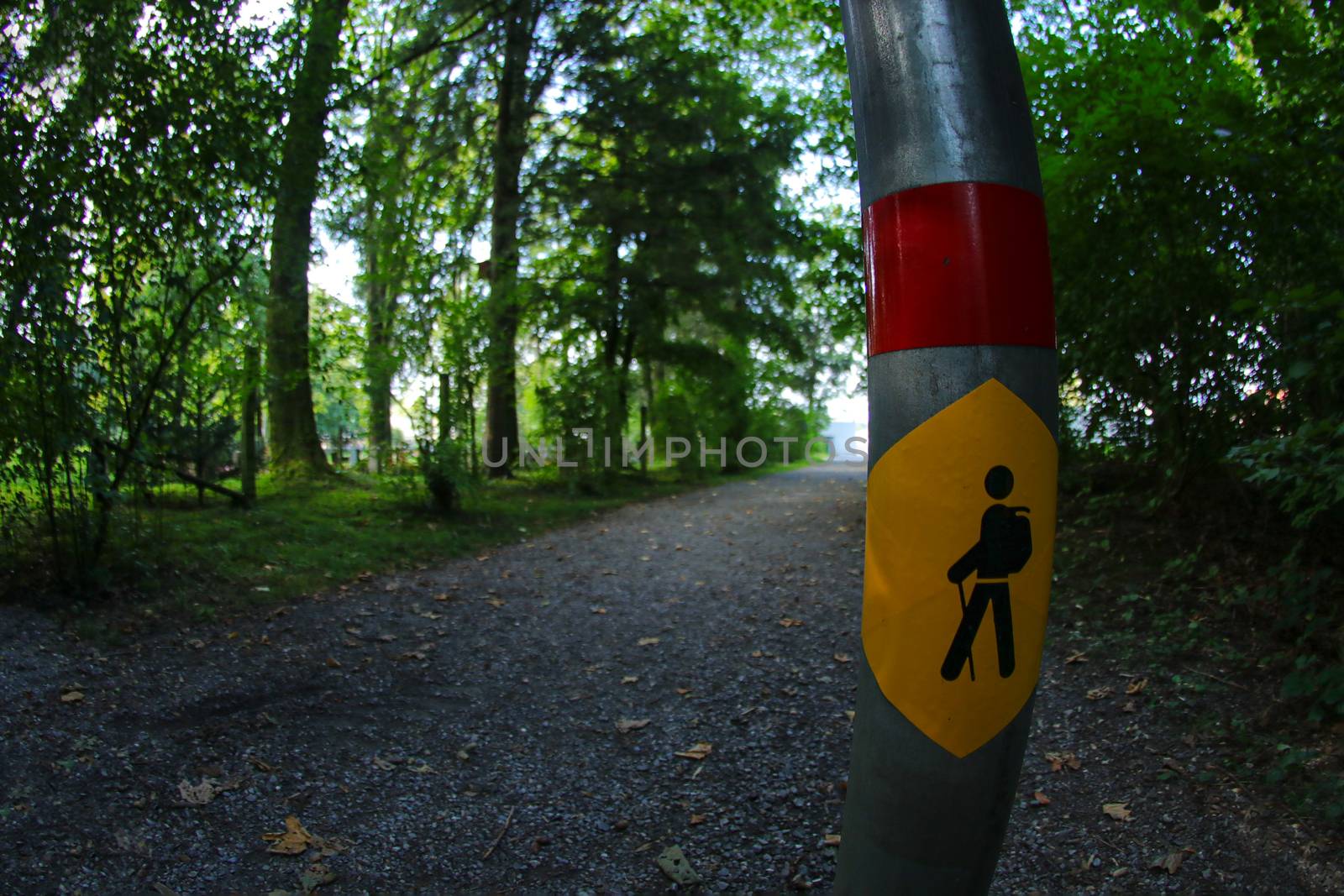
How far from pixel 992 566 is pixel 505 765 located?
9.79ft

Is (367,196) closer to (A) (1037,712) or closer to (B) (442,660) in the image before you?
(B) (442,660)

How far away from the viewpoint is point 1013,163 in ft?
4.27

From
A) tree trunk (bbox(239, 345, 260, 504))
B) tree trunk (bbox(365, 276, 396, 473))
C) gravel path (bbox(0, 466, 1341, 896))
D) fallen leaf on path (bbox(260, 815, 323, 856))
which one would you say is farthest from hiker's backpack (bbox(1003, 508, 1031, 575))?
tree trunk (bbox(365, 276, 396, 473))

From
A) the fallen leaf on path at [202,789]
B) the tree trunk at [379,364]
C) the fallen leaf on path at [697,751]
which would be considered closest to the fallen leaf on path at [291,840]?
the fallen leaf on path at [202,789]

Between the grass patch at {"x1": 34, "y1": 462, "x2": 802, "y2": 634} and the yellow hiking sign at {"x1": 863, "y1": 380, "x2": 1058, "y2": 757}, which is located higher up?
the yellow hiking sign at {"x1": 863, "y1": 380, "x2": 1058, "y2": 757}

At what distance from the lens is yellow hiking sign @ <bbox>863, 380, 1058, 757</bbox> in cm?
125

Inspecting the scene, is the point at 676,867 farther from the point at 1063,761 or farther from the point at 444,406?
the point at 444,406

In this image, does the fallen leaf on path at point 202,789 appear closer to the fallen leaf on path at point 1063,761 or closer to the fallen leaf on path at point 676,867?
the fallen leaf on path at point 676,867

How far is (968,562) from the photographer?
1.25m

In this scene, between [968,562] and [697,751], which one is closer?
[968,562]

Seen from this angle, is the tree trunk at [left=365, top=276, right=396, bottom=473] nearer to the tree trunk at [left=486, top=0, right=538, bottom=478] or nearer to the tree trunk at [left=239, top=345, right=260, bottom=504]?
the tree trunk at [left=239, top=345, right=260, bottom=504]

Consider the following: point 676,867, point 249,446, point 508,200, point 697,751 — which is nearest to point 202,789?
point 676,867

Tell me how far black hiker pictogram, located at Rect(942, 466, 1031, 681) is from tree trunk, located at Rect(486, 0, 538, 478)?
34.7ft

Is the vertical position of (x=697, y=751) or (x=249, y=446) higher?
(x=249, y=446)
